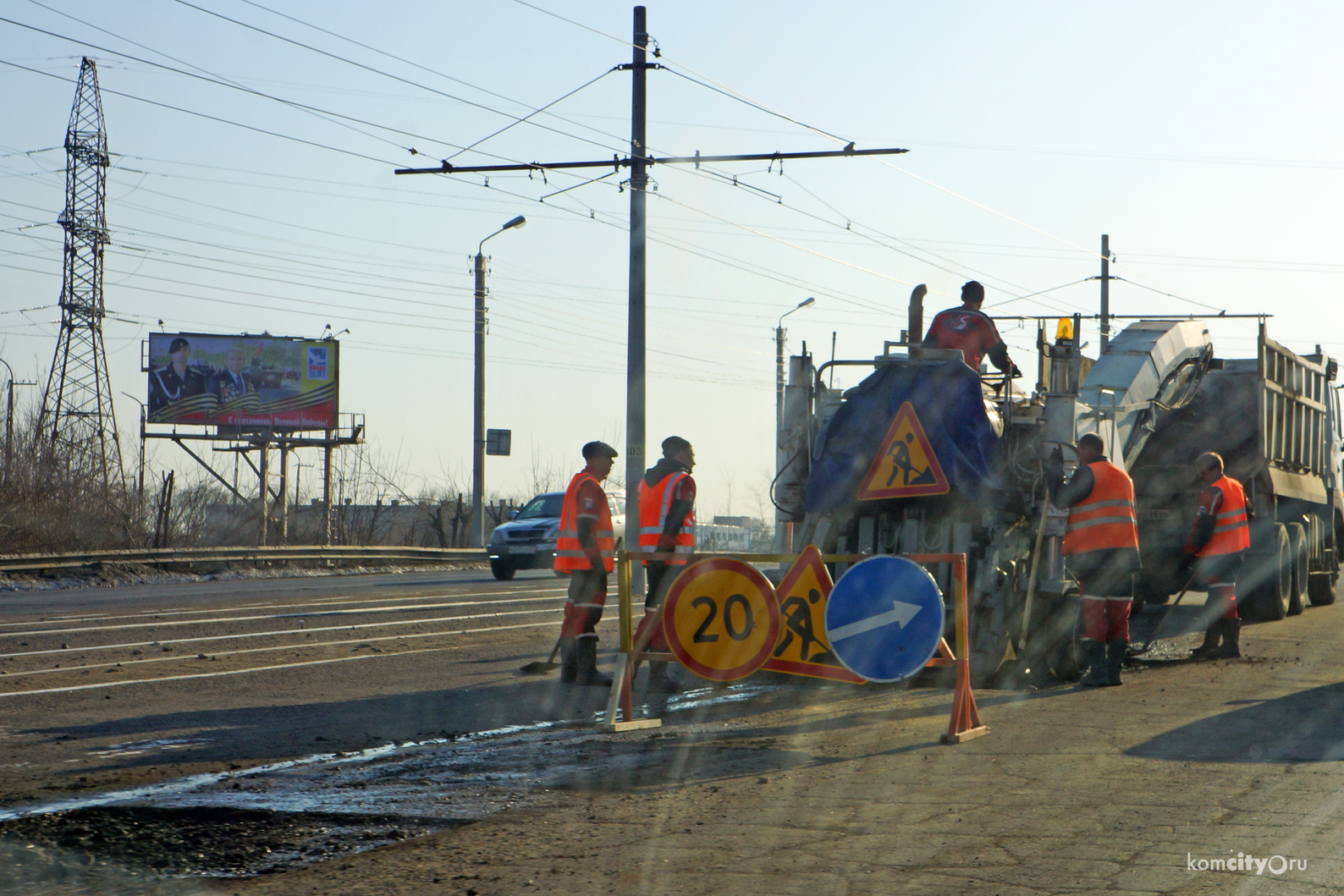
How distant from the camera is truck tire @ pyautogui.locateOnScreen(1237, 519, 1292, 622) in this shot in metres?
16.9

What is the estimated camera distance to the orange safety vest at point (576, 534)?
10.6 m

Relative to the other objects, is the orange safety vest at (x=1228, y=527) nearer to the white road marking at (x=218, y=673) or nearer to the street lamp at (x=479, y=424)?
the white road marking at (x=218, y=673)

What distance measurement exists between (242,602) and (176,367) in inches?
A: 1095

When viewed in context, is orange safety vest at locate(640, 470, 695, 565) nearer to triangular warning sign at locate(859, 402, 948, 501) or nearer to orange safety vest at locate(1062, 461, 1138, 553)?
triangular warning sign at locate(859, 402, 948, 501)

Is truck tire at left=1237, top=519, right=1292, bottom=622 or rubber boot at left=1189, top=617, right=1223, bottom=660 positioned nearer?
A: rubber boot at left=1189, top=617, right=1223, bottom=660

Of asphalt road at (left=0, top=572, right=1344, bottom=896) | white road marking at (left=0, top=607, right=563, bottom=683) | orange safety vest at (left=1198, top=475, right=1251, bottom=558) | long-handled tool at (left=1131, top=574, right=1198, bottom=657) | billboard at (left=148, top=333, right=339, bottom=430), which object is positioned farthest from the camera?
billboard at (left=148, top=333, right=339, bottom=430)

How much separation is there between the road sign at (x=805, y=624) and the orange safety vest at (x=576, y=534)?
2273mm

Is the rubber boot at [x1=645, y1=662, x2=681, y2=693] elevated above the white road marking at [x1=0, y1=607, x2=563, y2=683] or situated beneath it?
elevated above

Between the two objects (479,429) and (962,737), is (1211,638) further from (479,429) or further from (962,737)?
(479,429)

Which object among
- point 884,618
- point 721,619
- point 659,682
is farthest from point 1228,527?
point 721,619

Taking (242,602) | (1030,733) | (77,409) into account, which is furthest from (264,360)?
(1030,733)

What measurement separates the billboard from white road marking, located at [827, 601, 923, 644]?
3917 centimetres

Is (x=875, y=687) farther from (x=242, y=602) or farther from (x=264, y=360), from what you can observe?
(x=264, y=360)

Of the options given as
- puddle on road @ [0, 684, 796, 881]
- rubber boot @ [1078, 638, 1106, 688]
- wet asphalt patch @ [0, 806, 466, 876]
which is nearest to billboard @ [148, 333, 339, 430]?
rubber boot @ [1078, 638, 1106, 688]
